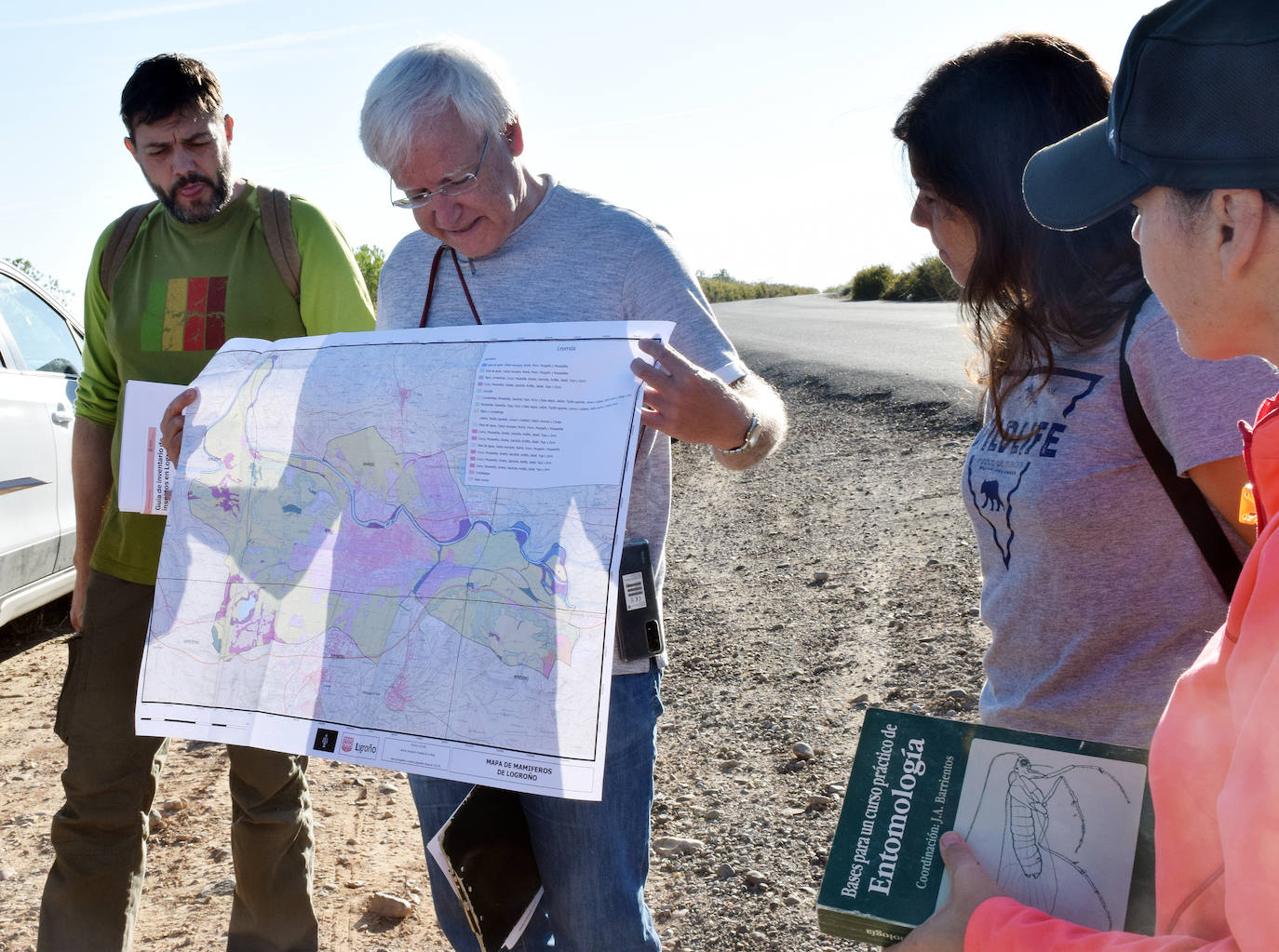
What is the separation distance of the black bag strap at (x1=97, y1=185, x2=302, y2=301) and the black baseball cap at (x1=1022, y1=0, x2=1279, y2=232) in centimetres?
212

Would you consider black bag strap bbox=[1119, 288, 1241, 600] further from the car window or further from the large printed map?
the car window

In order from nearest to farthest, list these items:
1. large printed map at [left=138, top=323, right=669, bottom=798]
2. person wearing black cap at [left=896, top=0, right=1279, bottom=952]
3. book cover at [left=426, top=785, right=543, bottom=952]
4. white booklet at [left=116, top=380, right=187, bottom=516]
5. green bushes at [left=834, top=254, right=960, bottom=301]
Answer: person wearing black cap at [left=896, top=0, right=1279, bottom=952]
large printed map at [left=138, top=323, right=669, bottom=798]
book cover at [left=426, top=785, right=543, bottom=952]
white booklet at [left=116, top=380, right=187, bottom=516]
green bushes at [left=834, top=254, right=960, bottom=301]

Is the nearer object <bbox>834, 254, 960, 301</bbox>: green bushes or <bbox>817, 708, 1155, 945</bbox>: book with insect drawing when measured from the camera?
<bbox>817, 708, 1155, 945</bbox>: book with insect drawing

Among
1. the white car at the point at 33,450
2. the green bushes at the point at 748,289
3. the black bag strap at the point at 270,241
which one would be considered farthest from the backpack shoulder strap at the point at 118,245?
the green bushes at the point at 748,289

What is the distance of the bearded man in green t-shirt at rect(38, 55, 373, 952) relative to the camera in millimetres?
2711

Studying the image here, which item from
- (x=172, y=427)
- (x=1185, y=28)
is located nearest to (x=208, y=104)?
(x=172, y=427)

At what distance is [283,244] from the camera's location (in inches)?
107

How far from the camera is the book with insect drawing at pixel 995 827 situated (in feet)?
4.16

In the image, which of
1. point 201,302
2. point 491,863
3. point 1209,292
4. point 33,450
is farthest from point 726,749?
point 33,450

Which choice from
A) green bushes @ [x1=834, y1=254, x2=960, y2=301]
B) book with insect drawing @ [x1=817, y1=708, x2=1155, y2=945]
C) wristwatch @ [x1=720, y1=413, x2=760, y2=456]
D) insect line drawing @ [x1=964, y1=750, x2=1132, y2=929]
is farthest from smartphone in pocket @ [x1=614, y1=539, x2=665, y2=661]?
green bushes @ [x1=834, y1=254, x2=960, y2=301]

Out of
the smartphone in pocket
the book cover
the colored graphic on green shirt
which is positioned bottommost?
the book cover

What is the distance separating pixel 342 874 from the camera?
3432 mm

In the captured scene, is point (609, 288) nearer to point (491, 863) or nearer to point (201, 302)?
point (491, 863)

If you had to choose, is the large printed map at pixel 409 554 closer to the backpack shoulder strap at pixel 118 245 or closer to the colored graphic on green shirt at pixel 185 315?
the colored graphic on green shirt at pixel 185 315
